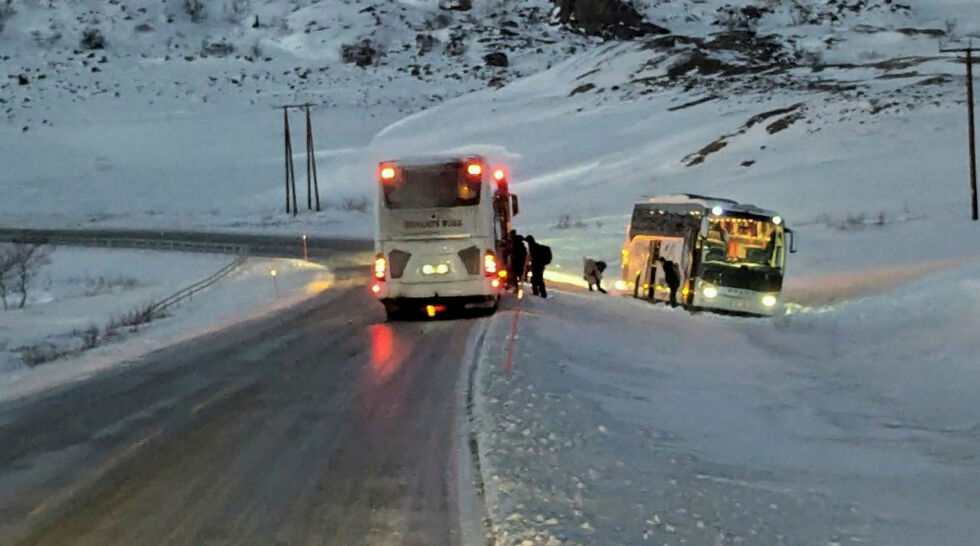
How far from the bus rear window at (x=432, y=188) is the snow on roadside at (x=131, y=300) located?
14.5 ft

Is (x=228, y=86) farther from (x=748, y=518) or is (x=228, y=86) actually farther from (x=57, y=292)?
(x=748, y=518)

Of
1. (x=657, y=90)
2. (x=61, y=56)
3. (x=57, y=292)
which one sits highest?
(x=61, y=56)

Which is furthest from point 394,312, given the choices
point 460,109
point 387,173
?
point 460,109

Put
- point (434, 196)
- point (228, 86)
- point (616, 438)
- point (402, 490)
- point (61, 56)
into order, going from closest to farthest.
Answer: point (402, 490), point (616, 438), point (434, 196), point (228, 86), point (61, 56)

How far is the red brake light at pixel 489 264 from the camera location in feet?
69.4

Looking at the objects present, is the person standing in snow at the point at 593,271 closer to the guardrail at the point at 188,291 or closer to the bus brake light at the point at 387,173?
the bus brake light at the point at 387,173

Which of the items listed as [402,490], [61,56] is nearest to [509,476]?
[402,490]

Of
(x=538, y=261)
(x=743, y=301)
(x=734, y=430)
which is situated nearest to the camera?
(x=734, y=430)

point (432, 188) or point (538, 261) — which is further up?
point (432, 188)

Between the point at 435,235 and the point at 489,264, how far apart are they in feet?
3.87

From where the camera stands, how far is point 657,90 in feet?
271

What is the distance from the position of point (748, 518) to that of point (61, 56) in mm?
115976

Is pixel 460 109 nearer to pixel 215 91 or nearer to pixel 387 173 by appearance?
pixel 215 91

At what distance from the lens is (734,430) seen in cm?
1159
